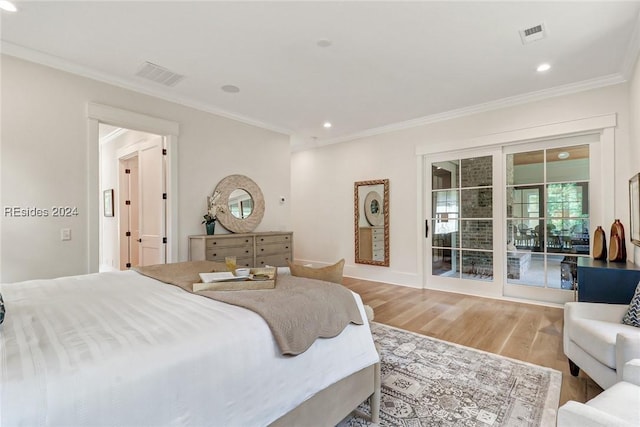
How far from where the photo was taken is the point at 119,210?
555cm

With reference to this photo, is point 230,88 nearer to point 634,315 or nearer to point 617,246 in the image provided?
point 634,315

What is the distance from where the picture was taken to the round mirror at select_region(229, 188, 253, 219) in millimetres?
4477

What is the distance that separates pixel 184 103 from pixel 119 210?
2.80 metres

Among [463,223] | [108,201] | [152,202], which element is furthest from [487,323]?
[108,201]

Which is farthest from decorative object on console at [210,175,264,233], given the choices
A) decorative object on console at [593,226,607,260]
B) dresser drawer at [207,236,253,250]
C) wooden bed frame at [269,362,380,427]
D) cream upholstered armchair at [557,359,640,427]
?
decorative object on console at [593,226,607,260]

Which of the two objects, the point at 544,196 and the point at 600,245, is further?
the point at 544,196

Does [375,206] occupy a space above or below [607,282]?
above

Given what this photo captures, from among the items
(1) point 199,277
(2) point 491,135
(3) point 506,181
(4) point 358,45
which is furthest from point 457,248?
(1) point 199,277

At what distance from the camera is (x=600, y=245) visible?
3.27 metres

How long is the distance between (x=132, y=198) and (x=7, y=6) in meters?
3.55

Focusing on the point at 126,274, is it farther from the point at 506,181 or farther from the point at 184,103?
the point at 506,181

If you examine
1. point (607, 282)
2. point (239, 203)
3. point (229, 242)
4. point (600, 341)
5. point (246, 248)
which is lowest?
point (600, 341)

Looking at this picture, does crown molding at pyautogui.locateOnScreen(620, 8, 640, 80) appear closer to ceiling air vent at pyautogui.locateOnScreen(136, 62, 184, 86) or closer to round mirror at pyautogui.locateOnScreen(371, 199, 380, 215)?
round mirror at pyautogui.locateOnScreen(371, 199, 380, 215)

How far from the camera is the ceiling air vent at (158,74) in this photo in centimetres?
315
